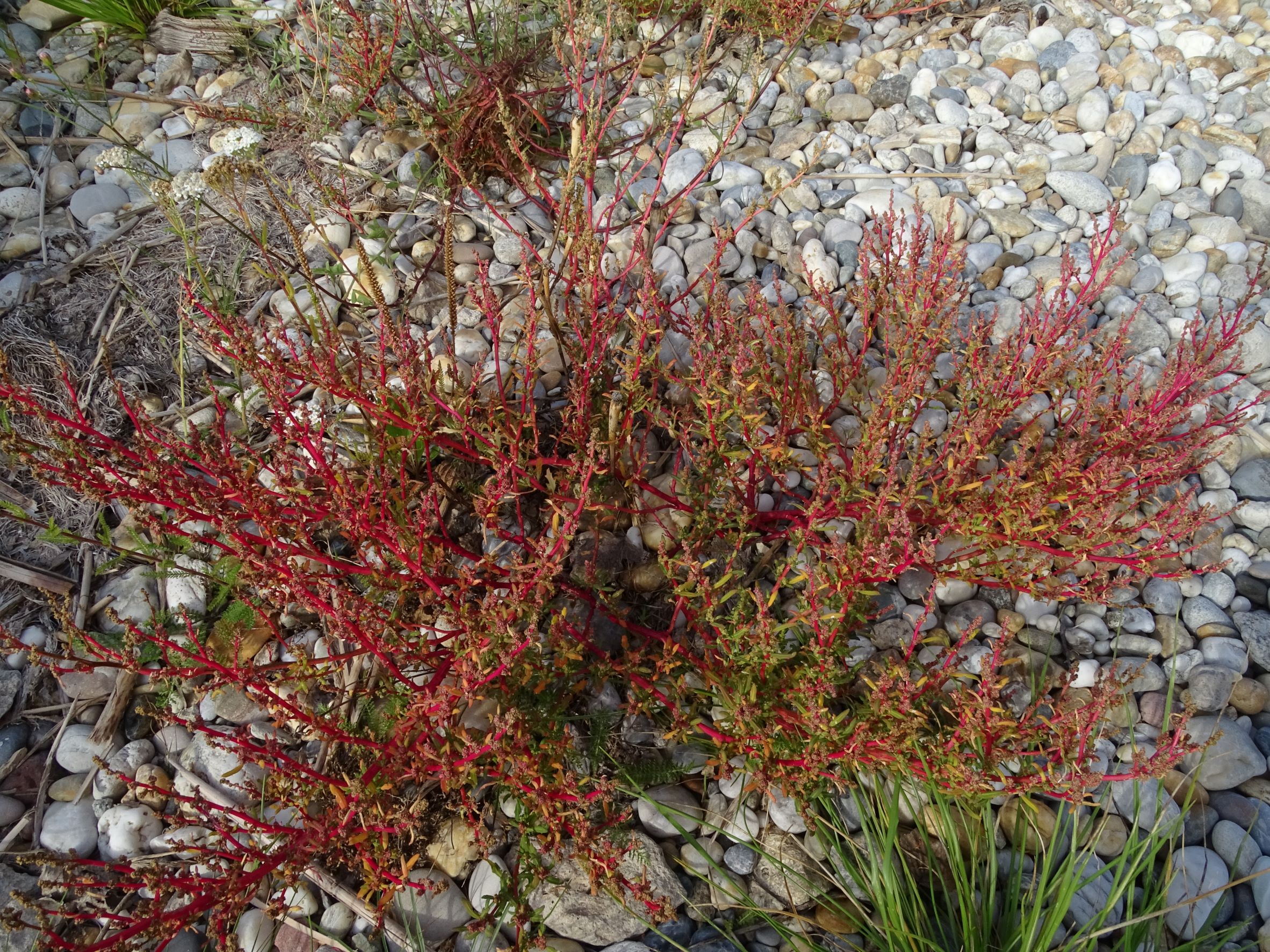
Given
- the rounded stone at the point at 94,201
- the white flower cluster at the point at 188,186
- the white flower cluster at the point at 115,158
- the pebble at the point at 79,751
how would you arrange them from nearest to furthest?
the pebble at the point at 79,751
the white flower cluster at the point at 188,186
the white flower cluster at the point at 115,158
the rounded stone at the point at 94,201

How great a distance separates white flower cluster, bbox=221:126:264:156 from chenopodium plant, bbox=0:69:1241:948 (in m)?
0.06

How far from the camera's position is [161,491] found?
5.91 ft

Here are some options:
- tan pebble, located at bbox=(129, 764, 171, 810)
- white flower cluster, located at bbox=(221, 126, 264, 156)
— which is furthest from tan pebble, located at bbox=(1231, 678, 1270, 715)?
white flower cluster, located at bbox=(221, 126, 264, 156)

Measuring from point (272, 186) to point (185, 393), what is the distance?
1017 millimetres

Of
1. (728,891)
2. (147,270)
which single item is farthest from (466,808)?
(147,270)

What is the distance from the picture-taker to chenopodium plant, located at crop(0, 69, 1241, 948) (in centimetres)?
178

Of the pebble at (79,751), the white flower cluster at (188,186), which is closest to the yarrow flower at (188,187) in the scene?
the white flower cluster at (188,186)

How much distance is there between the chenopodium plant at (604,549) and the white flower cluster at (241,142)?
0.21 ft

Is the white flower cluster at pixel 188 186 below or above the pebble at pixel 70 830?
above

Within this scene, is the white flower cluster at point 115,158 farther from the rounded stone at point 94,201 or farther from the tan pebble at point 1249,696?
the tan pebble at point 1249,696

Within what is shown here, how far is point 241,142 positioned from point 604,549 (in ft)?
5.44

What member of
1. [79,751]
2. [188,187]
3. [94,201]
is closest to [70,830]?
[79,751]

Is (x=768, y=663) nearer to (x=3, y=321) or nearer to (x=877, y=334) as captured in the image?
(x=877, y=334)

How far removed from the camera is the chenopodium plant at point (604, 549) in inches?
70.2
